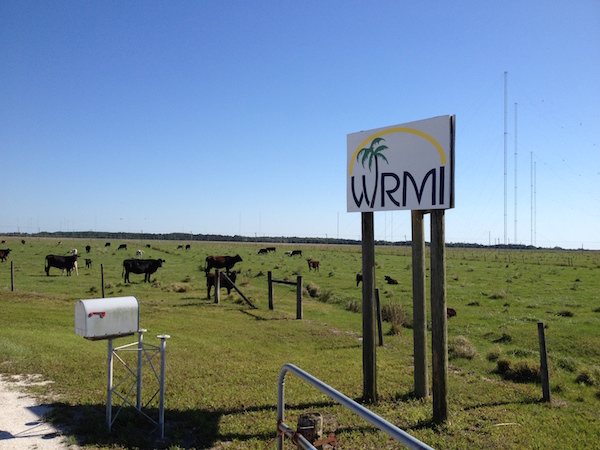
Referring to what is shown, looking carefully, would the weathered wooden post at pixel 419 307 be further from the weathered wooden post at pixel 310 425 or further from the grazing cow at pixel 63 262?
the grazing cow at pixel 63 262

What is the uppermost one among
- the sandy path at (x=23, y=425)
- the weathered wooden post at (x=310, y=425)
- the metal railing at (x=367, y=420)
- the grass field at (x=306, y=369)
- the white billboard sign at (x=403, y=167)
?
the white billboard sign at (x=403, y=167)

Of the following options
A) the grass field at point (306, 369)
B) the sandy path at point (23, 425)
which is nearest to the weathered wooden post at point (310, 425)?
the grass field at point (306, 369)

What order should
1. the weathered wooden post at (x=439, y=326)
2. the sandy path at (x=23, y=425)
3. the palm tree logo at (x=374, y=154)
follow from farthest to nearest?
the palm tree logo at (x=374, y=154)
the weathered wooden post at (x=439, y=326)
the sandy path at (x=23, y=425)

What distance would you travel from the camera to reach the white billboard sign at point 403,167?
20.8ft

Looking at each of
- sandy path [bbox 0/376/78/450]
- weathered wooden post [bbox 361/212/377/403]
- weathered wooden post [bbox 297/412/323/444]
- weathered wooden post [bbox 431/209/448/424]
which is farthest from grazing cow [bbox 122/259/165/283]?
weathered wooden post [bbox 297/412/323/444]

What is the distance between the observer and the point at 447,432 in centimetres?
609

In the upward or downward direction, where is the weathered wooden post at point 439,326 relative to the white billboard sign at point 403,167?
downward

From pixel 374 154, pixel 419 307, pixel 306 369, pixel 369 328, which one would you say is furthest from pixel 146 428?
pixel 374 154

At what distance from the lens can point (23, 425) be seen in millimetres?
5965

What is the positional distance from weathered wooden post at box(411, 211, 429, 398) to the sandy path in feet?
16.2

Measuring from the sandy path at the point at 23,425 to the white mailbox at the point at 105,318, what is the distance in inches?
51.1

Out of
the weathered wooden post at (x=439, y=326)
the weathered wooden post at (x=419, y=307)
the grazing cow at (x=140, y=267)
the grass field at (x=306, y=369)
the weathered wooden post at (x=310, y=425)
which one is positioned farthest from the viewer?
the grazing cow at (x=140, y=267)

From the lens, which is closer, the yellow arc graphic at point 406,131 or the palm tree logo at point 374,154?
the yellow arc graphic at point 406,131

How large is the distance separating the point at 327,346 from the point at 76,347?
19.1 ft
